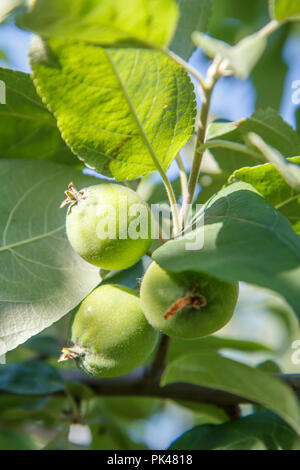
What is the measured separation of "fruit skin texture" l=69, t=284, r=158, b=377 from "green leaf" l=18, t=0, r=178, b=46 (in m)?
0.54

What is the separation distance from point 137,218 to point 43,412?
1.21 m

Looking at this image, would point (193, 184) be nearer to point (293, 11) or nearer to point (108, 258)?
point (108, 258)

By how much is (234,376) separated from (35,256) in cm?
61

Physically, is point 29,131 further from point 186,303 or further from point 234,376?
point 234,376

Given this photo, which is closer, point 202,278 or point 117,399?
point 202,278

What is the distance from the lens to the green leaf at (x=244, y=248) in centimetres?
77

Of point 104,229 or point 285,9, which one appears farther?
point 104,229

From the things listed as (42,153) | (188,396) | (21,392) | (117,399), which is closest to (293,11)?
(42,153)

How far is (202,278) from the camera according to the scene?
0.91m

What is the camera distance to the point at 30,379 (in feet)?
5.49

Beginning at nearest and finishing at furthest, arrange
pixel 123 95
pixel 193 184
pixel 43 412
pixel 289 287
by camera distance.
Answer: pixel 289 287, pixel 123 95, pixel 193 184, pixel 43 412

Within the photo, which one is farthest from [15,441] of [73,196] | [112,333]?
[73,196]

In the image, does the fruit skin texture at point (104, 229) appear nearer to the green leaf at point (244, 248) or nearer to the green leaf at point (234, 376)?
the green leaf at point (244, 248)

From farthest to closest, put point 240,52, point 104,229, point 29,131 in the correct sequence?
point 29,131, point 104,229, point 240,52
